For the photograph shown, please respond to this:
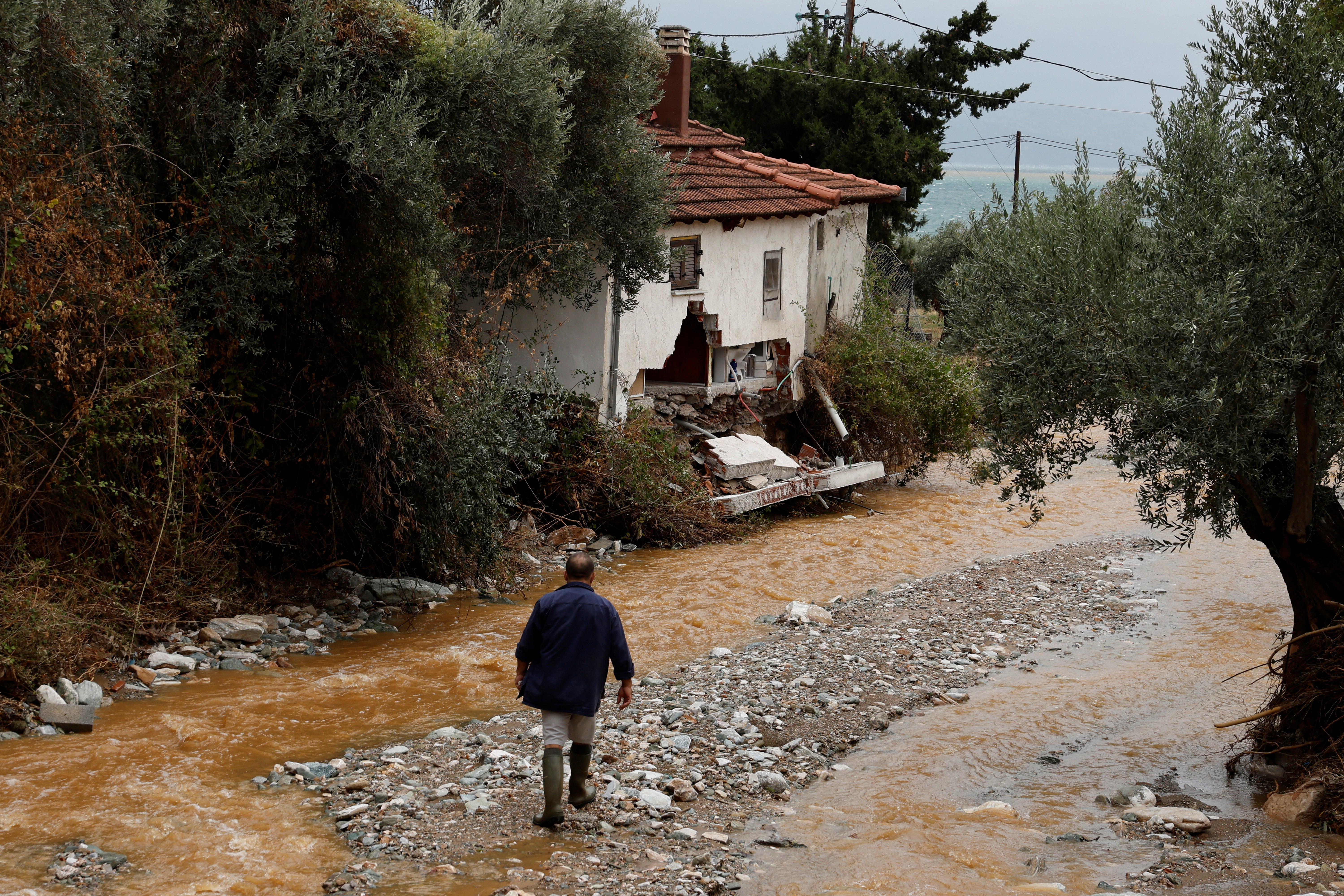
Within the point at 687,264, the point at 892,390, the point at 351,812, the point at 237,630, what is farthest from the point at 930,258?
the point at 351,812

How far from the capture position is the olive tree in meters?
7.04

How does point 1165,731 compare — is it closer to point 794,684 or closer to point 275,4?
point 794,684

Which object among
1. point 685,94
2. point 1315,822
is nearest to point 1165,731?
point 1315,822

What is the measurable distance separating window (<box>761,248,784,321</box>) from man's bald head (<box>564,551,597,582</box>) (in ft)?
44.7

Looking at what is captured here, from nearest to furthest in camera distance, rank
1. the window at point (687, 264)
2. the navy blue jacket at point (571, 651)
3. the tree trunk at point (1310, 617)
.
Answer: the navy blue jacket at point (571, 651) → the tree trunk at point (1310, 617) → the window at point (687, 264)

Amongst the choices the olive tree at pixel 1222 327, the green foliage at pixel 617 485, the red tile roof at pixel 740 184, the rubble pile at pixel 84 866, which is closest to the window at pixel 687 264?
the red tile roof at pixel 740 184

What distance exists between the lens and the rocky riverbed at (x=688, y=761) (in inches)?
247

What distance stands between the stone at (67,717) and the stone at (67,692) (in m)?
0.31

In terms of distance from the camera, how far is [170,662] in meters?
9.45

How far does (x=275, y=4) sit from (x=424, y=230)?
2429 mm

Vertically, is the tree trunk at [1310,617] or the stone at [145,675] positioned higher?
the tree trunk at [1310,617]

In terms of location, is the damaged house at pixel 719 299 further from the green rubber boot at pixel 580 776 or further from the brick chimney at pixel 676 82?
the green rubber boot at pixel 580 776

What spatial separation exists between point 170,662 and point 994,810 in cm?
675

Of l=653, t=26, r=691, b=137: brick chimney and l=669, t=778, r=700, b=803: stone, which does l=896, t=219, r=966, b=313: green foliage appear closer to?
l=653, t=26, r=691, b=137: brick chimney
